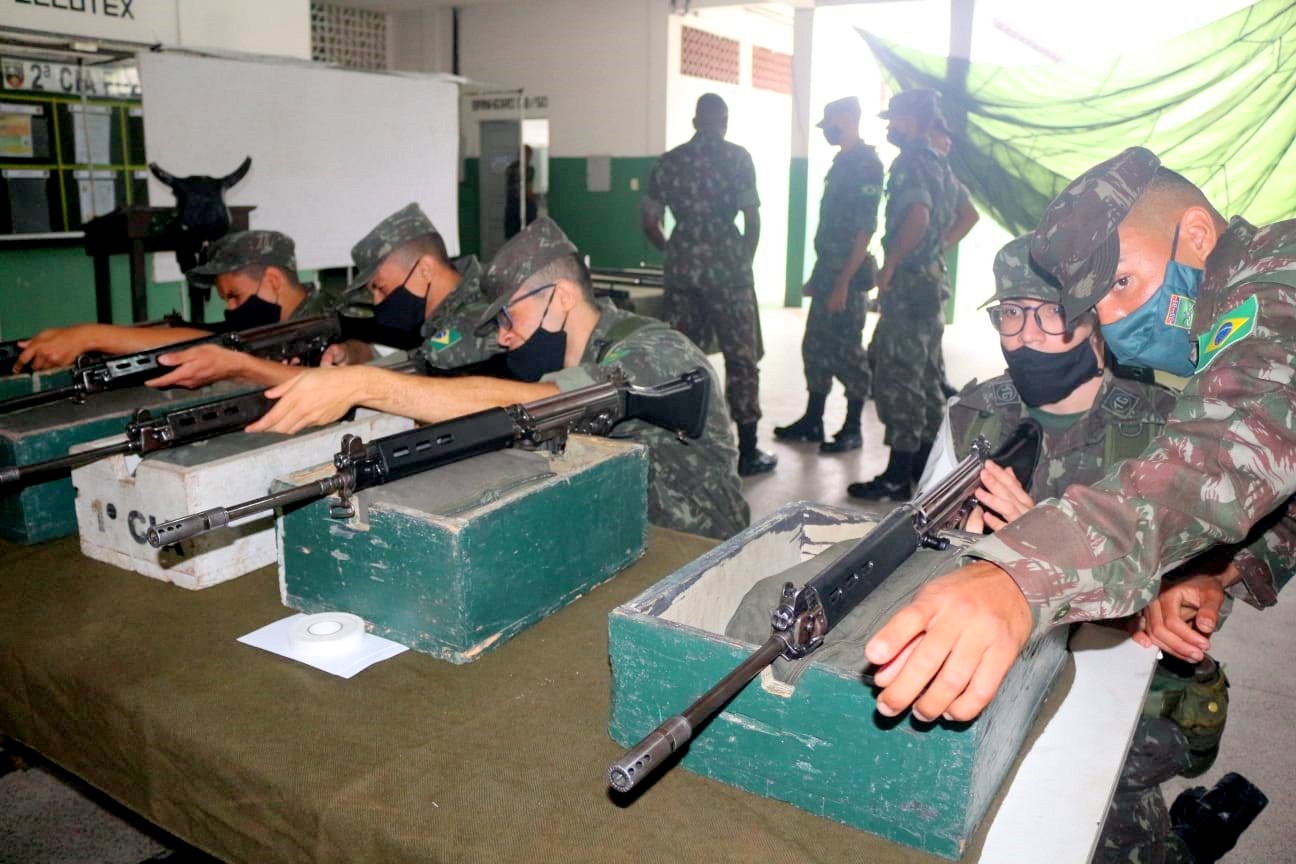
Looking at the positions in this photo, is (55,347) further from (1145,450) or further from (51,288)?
(51,288)

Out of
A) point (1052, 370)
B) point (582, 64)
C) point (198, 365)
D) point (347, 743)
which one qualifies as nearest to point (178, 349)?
point (198, 365)

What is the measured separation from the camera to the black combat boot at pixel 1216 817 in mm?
1946

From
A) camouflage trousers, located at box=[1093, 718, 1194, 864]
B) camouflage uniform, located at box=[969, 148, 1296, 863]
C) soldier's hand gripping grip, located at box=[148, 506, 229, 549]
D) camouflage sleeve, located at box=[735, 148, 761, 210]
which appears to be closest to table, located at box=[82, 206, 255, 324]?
camouflage sleeve, located at box=[735, 148, 761, 210]

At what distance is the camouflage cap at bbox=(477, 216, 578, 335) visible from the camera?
92.5 inches

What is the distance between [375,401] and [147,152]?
397cm

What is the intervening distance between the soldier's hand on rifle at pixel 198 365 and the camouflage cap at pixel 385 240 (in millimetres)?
669

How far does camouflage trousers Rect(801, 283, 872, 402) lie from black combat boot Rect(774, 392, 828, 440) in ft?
0.81

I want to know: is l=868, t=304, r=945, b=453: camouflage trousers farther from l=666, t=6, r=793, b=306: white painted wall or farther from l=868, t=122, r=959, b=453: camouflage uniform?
l=666, t=6, r=793, b=306: white painted wall

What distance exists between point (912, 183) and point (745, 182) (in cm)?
109

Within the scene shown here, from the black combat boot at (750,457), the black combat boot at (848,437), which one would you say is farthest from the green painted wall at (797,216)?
the black combat boot at (750,457)

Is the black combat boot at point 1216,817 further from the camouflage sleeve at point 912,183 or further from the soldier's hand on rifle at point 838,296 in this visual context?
the soldier's hand on rifle at point 838,296

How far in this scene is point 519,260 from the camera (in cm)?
235

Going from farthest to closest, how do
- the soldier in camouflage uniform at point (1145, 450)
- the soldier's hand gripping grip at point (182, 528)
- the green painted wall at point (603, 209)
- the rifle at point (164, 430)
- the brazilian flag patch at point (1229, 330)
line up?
the green painted wall at point (603, 209) → the rifle at point (164, 430) → the soldier's hand gripping grip at point (182, 528) → the brazilian flag patch at point (1229, 330) → the soldier in camouflage uniform at point (1145, 450)

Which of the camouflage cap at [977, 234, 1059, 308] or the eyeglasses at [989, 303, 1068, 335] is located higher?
the camouflage cap at [977, 234, 1059, 308]
